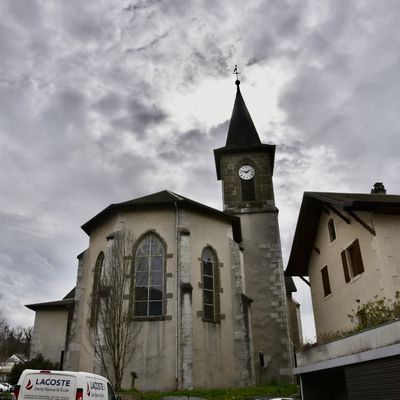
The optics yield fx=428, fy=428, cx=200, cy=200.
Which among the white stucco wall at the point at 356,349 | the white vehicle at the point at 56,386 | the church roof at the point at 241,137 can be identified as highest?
the church roof at the point at 241,137

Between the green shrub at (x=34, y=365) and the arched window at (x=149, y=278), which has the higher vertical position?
the arched window at (x=149, y=278)

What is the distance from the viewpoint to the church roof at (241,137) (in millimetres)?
29237

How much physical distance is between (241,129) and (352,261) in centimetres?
1779

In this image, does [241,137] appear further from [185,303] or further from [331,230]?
[185,303]

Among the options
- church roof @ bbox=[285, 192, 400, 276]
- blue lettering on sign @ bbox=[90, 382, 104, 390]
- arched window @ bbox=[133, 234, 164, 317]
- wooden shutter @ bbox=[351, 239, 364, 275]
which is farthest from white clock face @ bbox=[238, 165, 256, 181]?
blue lettering on sign @ bbox=[90, 382, 104, 390]

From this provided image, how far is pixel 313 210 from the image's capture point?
1889 centimetres

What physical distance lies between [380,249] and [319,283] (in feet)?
22.1

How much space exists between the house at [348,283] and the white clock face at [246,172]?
28.1 feet

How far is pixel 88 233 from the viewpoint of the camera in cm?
2261

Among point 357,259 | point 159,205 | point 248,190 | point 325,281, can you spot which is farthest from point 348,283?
point 248,190

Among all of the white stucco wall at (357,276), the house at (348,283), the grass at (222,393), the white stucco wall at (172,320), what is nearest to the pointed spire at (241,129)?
the white stucco wall at (172,320)

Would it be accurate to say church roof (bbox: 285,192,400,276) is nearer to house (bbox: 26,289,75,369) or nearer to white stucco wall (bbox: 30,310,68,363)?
house (bbox: 26,289,75,369)

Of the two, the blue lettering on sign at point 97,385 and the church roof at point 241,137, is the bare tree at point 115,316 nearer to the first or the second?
the blue lettering on sign at point 97,385

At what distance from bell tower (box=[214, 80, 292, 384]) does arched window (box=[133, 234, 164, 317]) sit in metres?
7.77
